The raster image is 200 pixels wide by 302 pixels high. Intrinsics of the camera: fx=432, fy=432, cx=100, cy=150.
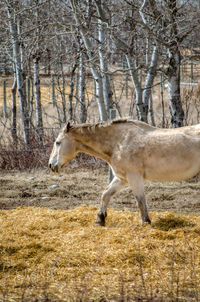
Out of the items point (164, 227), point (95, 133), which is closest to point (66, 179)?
point (95, 133)

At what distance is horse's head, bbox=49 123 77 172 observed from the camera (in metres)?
6.72

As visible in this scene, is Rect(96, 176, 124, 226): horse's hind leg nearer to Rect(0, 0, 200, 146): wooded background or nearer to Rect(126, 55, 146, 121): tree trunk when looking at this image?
Rect(0, 0, 200, 146): wooded background

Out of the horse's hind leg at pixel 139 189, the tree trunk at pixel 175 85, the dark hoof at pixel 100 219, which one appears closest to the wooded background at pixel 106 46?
the tree trunk at pixel 175 85

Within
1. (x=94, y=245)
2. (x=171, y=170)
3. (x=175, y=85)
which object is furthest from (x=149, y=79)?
(x=94, y=245)

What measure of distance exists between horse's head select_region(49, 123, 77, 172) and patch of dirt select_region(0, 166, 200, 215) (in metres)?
1.44

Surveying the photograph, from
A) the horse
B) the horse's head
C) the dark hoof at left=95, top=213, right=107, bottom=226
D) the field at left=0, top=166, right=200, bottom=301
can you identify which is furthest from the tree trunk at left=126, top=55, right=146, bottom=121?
the dark hoof at left=95, top=213, right=107, bottom=226

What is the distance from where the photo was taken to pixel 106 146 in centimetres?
666

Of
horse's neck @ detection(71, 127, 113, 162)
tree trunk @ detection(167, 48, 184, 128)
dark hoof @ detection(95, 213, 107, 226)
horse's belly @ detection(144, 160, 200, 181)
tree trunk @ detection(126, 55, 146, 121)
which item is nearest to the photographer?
horse's belly @ detection(144, 160, 200, 181)

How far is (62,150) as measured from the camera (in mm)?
6719

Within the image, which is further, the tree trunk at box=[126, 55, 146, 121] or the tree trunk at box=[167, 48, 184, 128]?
the tree trunk at box=[167, 48, 184, 128]

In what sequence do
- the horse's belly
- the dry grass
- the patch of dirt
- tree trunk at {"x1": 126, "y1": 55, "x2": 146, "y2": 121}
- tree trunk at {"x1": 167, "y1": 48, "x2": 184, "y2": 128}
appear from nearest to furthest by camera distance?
the dry grass, the horse's belly, the patch of dirt, tree trunk at {"x1": 126, "y1": 55, "x2": 146, "y2": 121}, tree trunk at {"x1": 167, "y1": 48, "x2": 184, "y2": 128}

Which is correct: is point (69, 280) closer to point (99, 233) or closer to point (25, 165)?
point (99, 233)

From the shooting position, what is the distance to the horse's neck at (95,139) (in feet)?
21.9

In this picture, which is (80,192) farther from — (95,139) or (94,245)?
(94,245)
